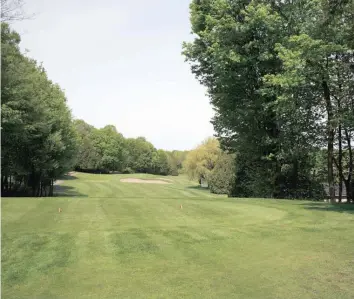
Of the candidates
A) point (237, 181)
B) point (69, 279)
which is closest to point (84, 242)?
point (69, 279)

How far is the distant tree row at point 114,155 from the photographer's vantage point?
96125 millimetres

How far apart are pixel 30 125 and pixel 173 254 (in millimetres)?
23901

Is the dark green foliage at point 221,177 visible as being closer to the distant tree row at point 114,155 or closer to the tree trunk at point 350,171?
the tree trunk at point 350,171

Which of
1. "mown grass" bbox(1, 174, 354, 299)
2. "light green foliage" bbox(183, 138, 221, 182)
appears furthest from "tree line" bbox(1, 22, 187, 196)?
"light green foliage" bbox(183, 138, 221, 182)

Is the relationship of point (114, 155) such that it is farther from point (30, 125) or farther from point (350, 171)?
point (350, 171)

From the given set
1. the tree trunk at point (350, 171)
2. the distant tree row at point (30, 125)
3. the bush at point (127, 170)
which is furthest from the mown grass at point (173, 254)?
the bush at point (127, 170)

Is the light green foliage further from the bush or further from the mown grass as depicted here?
the mown grass

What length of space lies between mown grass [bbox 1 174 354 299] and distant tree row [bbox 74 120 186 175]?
61.5 m

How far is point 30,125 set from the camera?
28812 mm

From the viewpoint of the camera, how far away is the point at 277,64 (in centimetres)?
2278

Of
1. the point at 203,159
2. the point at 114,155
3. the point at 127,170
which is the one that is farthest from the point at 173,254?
the point at 127,170

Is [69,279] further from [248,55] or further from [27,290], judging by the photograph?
[248,55]

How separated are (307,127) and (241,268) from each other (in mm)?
16360

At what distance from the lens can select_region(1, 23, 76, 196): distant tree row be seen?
25000 millimetres
